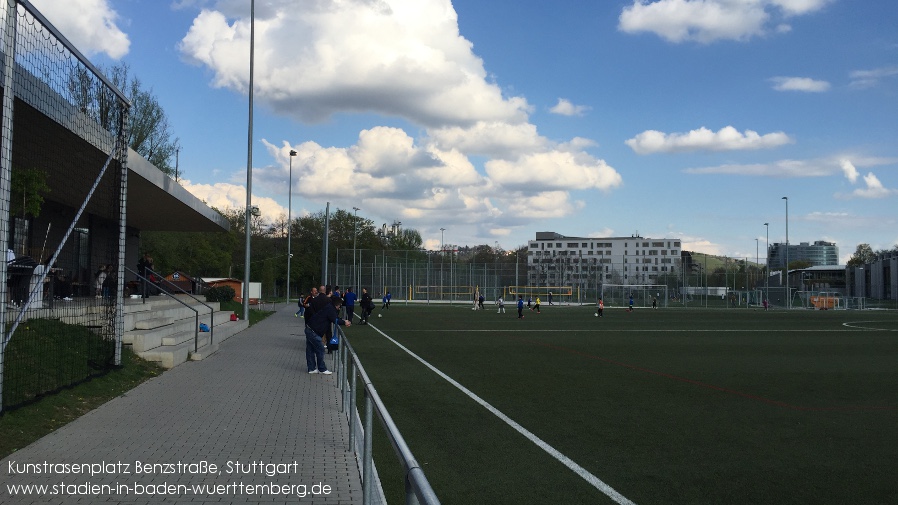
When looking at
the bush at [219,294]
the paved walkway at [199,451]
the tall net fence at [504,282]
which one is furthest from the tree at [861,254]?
the paved walkway at [199,451]

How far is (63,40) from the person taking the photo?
10.2m

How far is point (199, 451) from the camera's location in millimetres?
7367

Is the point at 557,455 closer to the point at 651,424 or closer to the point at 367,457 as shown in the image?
the point at 651,424

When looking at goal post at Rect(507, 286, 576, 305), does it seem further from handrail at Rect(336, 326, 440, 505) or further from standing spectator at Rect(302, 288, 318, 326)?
handrail at Rect(336, 326, 440, 505)

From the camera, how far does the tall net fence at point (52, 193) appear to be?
29.1 ft

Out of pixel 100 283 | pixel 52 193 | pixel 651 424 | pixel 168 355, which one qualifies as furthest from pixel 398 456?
pixel 52 193

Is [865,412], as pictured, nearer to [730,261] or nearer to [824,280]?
[730,261]

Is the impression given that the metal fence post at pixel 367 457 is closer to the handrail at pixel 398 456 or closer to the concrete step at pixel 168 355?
the handrail at pixel 398 456

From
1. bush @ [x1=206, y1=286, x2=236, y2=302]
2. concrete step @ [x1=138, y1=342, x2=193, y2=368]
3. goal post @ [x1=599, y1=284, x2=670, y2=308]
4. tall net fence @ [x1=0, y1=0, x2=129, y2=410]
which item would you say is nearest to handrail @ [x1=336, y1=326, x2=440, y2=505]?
tall net fence @ [x1=0, y1=0, x2=129, y2=410]

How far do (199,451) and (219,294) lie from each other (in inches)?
1233

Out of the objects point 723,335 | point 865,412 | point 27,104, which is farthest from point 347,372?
point 723,335

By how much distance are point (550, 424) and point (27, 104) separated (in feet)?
25.7

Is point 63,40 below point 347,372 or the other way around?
the other way around

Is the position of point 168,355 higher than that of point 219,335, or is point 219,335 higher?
point 168,355
